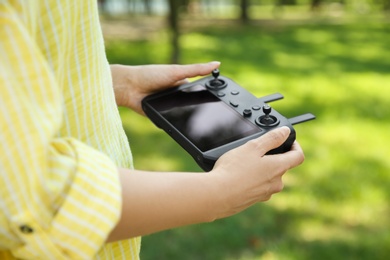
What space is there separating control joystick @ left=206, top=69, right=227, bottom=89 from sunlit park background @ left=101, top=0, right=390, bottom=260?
1506 millimetres

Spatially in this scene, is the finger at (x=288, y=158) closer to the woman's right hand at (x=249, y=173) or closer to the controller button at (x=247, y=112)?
the woman's right hand at (x=249, y=173)

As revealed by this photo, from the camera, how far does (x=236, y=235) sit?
9.62 feet

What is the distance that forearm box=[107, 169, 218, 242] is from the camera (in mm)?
829

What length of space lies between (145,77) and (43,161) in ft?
2.17

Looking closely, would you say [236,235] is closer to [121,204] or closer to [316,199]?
[316,199]

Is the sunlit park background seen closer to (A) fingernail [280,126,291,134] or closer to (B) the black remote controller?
(B) the black remote controller

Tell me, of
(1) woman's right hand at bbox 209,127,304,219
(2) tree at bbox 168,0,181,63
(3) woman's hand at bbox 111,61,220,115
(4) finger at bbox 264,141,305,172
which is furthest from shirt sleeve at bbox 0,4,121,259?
(2) tree at bbox 168,0,181,63

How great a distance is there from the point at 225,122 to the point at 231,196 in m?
0.36

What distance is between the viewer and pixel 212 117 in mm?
1300

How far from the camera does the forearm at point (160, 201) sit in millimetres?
829

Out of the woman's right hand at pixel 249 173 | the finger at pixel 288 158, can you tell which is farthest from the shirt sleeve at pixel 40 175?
the finger at pixel 288 158

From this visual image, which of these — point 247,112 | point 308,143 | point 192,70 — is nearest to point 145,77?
point 192,70

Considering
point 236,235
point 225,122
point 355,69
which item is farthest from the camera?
point 355,69

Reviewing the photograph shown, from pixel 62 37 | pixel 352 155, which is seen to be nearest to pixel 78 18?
pixel 62 37
